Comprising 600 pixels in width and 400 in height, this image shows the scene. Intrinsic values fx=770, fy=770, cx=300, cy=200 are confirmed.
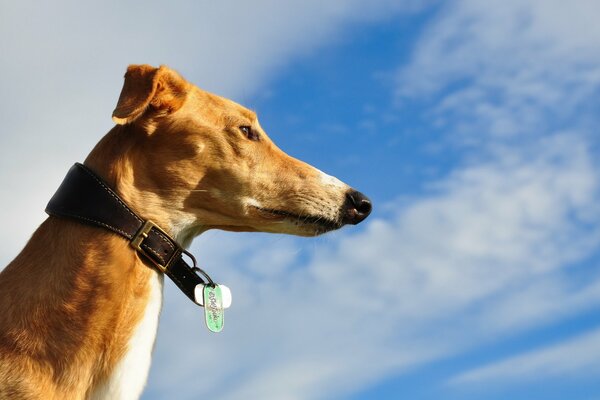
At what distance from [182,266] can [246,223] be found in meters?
0.76

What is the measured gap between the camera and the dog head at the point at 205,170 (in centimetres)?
602

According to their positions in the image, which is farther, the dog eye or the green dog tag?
the dog eye

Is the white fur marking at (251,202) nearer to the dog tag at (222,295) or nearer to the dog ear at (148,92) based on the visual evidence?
the dog tag at (222,295)

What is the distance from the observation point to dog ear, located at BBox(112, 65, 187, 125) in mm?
5977

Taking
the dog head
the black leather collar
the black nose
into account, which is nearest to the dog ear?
the dog head

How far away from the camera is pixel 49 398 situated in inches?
205

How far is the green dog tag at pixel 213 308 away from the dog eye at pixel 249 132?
1.41m

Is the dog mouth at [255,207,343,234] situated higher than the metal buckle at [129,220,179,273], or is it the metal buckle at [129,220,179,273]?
the dog mouth at [255,207,343,234]

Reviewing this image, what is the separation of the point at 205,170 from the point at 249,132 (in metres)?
0.69

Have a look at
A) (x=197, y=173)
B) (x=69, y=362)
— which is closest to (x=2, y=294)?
(x=69, y=362)

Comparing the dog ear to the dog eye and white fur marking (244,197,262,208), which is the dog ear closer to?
the dog eye

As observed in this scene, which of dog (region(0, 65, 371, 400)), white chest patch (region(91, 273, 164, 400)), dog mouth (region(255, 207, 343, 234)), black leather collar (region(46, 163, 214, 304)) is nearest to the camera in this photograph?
dog (region(0, 65, 371, 400))

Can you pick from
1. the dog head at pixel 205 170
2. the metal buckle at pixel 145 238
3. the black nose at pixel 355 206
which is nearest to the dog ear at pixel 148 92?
the dog head at pixel 205 170

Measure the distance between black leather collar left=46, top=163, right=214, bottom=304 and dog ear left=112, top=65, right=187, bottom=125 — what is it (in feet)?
1.74
